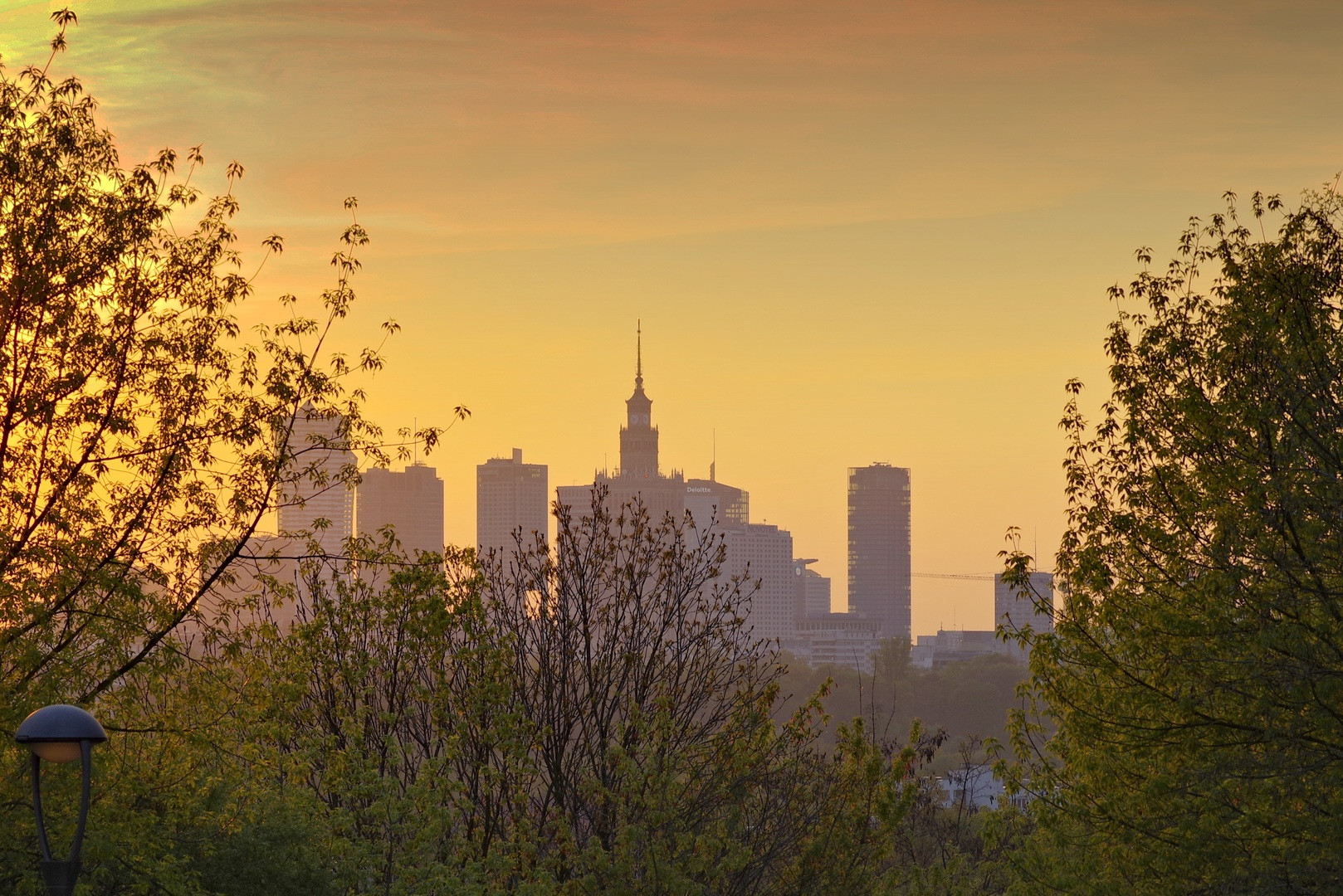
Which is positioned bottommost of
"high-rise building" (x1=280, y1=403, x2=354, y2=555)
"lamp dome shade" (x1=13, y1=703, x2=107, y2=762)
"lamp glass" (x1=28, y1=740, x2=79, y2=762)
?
"lamp glass" (x1=28, y1=740, x2=79, y2=762)

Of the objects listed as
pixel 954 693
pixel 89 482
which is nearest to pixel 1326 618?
pixel 89 482

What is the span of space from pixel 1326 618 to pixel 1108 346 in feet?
15.9

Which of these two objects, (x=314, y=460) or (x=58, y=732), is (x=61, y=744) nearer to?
(x=58, y=732)

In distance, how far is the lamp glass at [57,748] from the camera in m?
9.37

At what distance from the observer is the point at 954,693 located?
458 feet

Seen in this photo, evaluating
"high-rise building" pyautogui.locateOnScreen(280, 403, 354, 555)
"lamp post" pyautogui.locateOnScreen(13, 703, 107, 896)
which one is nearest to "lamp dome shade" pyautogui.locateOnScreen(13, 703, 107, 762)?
"lamp post" pyautogui.locateOnScreen(13, 703, 107, 896)

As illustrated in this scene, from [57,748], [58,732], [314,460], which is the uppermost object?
[314,460]

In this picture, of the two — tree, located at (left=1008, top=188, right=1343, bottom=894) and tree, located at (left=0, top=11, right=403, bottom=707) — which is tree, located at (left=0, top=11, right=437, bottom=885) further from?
tree, located at (left=1008, top=188, right=1343, bottom=894)

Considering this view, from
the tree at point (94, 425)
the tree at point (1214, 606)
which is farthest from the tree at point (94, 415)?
the tree at point (1214, 606)

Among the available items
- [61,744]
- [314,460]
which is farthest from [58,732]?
[314,460]

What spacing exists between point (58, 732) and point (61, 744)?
12 centimetres

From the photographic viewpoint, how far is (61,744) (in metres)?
9.38

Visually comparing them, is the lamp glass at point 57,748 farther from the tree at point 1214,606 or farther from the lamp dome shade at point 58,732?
the tree at point 1214,606

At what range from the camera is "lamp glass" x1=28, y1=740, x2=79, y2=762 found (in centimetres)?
937
